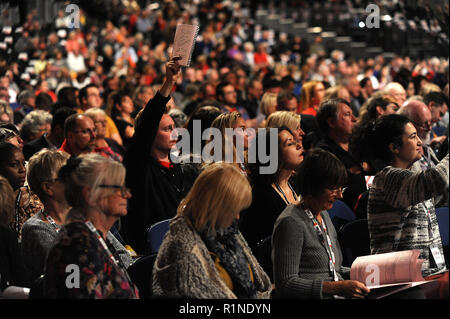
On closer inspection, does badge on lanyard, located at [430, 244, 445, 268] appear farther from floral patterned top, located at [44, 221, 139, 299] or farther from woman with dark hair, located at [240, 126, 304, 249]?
floral patterned top, located at [44, 221, 139, 299]

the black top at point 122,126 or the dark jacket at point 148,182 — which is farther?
the black top at point 122,126

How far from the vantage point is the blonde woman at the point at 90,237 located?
3.26m

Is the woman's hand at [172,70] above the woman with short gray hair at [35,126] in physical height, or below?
above

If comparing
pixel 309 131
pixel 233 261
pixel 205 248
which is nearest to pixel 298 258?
pixel 233 261

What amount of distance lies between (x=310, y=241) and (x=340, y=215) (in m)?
1.46

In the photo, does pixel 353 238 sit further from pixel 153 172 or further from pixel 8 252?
pixel 8 252

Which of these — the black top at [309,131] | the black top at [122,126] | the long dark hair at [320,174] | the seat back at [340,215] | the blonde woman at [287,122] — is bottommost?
the black top at [122,126]

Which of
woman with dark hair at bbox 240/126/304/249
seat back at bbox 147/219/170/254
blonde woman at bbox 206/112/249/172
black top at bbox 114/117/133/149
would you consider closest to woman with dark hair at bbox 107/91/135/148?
black top at bbox 114/117/133/149

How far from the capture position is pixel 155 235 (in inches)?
187

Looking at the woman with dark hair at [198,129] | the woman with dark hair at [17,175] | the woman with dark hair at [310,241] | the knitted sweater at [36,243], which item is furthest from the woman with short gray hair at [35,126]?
the woman with dark hair at [310,241]

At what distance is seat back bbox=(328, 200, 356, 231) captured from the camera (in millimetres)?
5415

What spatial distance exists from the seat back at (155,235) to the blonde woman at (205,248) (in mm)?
1025

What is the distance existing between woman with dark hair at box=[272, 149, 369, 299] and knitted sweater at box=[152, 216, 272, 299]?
0.41 m

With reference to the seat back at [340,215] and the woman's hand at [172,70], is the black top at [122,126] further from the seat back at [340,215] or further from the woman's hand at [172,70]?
the woman's hand at [172,70]
